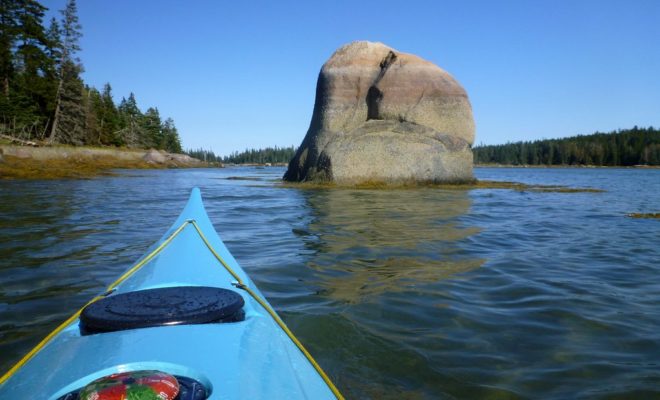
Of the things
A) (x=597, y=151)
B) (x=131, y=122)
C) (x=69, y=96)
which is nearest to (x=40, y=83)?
(x=69, y=96)

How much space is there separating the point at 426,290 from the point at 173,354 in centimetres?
278

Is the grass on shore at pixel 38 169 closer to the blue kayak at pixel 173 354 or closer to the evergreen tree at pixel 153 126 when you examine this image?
the blue kayak at pixel 173 354

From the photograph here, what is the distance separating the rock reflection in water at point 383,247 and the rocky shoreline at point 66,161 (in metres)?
16.6

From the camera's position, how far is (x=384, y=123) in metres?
16.8

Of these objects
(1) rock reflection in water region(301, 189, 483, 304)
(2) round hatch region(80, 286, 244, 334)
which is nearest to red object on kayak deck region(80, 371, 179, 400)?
(2) round hatch region(80, 286, 244, 334)

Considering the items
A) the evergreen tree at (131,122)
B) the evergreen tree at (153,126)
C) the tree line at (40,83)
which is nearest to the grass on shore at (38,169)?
the tree line at (40,83)

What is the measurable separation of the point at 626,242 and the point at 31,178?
21.3 metres

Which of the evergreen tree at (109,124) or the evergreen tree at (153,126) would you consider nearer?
the evergreen tree at (109,124)

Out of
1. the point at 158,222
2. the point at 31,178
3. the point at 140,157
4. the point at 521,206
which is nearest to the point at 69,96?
the point at 140,157

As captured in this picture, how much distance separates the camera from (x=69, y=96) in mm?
39781

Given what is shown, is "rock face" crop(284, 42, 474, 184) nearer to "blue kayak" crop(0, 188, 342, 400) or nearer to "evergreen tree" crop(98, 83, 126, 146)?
"blue kayak" crop(0, 188, 342, 400)

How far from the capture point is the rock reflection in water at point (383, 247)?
415 centimetres

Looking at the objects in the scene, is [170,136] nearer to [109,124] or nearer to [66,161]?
[109,124]

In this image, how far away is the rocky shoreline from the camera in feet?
64.9
